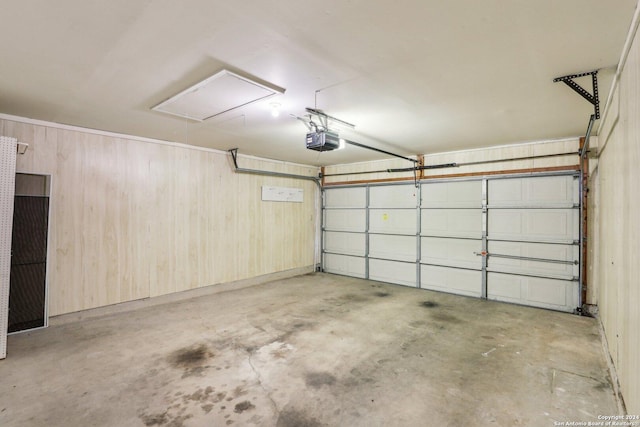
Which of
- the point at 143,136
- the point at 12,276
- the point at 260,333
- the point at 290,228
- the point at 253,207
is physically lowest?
the point at 260,333

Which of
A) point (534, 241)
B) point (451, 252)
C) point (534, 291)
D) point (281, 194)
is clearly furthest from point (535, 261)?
point (281, 194)

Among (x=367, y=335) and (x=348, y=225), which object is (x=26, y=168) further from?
(x=348, y=225)

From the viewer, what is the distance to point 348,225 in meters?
7.15

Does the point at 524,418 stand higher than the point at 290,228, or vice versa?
the point at 290,228

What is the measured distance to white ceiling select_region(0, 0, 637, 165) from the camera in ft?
5.47

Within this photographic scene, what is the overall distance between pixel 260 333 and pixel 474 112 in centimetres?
360

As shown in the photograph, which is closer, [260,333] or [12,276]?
[12,276]

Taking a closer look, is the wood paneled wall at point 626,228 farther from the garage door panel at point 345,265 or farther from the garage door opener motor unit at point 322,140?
the garage door panel at point 345,265

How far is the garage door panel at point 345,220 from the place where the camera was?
6926 millimetres

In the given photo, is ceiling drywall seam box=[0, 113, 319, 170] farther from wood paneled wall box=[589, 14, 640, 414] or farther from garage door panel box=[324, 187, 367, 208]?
wood paneled wall box=[589, 14, 640, 414]

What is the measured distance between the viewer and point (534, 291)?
4762 mm

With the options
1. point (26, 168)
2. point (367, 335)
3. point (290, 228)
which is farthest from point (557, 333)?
point (26, 168)

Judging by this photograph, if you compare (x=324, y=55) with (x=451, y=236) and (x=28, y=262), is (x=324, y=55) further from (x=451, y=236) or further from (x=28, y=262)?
(x=451, y=236)

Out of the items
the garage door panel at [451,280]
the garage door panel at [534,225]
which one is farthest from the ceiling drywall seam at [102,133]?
the garage door panel at [534,225]
